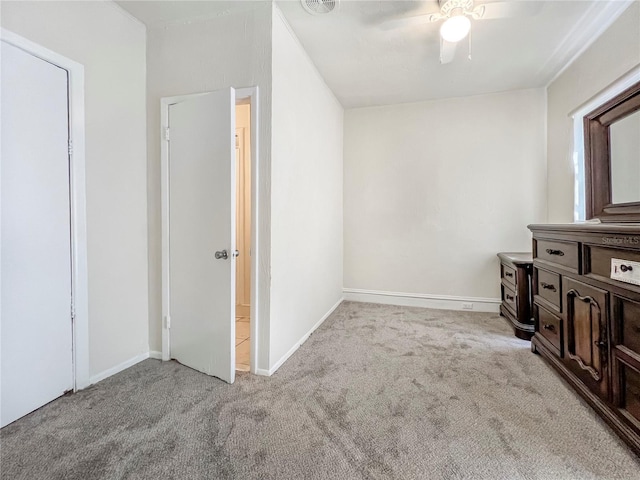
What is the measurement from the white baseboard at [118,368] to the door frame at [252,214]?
185mm

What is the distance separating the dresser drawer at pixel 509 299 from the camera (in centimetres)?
302

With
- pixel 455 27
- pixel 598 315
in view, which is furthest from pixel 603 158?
pixel 455 27

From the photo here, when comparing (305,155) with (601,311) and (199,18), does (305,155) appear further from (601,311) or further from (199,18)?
(601,311)

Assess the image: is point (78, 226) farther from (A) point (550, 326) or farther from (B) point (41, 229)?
(A) point (550, 326)

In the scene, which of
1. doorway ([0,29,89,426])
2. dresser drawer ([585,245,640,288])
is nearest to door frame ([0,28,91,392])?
doorway ([0,29,89,426])

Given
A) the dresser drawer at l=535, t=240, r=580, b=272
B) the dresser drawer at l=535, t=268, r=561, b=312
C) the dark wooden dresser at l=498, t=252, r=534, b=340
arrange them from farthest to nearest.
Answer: the dark wooden dresser at l=498, t=252, r=534, b=340 < the dresser drawer at l=535, t=268, r=561, b=312 < the dresser drawer at l=535, t=240, r=580, b=272

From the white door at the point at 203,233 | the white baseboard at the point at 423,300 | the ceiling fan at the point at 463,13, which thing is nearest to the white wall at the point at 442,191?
the white baseboard at the point at 423,300

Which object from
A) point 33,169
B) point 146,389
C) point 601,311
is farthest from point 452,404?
point 33,169

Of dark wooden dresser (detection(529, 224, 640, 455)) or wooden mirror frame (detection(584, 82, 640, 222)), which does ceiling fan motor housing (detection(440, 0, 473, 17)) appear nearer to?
wooden mirror frame (detection(584, 82, 640, 222))

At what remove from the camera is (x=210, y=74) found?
2262 millimetres

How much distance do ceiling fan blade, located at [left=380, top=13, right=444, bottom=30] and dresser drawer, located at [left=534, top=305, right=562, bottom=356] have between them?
7.44 feet

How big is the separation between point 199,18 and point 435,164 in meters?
2.89

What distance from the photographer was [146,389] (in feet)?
6.47

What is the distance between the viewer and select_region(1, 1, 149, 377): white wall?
1.97m
